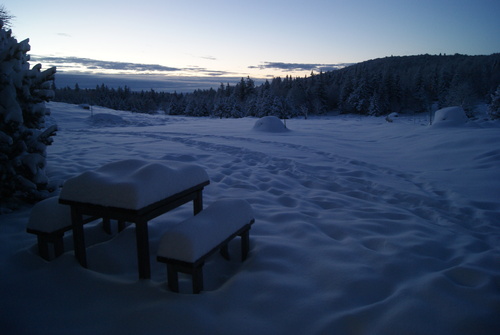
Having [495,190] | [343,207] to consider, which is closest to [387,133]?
[495,190]

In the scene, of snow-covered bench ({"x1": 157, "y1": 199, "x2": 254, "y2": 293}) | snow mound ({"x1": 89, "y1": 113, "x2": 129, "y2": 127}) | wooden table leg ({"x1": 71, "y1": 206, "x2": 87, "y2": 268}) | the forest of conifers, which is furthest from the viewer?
the forest of conifers

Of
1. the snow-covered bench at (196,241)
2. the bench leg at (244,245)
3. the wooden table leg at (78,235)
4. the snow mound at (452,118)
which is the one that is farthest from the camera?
the snow mound at (452,118)

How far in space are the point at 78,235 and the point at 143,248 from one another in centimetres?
82

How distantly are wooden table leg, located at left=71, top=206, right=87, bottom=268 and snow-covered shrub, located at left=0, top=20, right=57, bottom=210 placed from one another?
2.59 metres

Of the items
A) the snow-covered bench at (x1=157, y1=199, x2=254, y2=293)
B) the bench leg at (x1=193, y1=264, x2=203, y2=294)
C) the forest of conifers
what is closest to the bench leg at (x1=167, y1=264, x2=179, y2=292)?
the snow-covered bench at (x1=157, y1=199, x2=254, y2=293)

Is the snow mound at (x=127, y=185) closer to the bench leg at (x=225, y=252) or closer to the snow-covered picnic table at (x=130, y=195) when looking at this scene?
the snow-covered picnic table at (x=130, y=195)

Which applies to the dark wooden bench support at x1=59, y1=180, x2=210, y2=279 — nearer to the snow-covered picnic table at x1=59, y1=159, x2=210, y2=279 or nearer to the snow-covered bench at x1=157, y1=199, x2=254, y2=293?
the snow-covered picnic table at x1=59, y1=159, x2=210, y2=279

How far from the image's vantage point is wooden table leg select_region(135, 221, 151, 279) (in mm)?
2518

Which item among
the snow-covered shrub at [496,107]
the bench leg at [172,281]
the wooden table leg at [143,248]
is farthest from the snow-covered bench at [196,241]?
the snow-covered shrub at [496,107]

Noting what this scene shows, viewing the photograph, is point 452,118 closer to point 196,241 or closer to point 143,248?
point 196,241

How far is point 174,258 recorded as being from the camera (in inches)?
93.5

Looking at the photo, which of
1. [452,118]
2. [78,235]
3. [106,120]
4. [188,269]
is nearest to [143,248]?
[188,269]

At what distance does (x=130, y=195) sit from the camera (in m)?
2.43

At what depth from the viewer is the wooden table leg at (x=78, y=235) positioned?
9.18 ft
